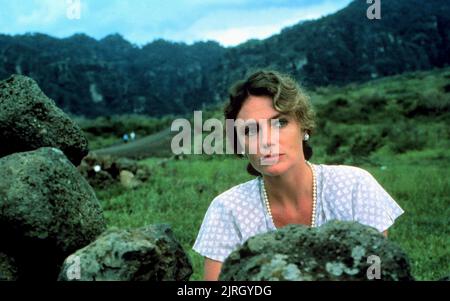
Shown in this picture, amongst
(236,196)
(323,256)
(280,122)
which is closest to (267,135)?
(280,122)

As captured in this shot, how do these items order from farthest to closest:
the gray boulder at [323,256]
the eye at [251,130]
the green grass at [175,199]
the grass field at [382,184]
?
the green grass at [175,199]
the grass field at [382,184]
the eye at [251,130]
the gray boulder at [323,256]

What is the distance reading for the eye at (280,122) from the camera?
347cm

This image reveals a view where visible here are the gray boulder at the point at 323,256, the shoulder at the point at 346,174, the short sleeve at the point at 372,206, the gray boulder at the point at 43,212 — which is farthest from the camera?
the shoulder at the point at 346,174

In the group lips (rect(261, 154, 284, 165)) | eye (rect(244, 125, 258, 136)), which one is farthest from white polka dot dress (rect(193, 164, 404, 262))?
eye (rect(244, 125, 258, 136))

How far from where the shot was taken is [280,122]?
351 cm

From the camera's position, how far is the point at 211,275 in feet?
12.6

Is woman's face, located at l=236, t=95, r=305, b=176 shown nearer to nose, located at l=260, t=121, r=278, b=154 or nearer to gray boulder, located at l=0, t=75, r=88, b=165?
nose, located at l=260, t=121, r=278, b=154

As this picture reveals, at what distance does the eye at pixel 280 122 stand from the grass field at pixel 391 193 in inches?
121

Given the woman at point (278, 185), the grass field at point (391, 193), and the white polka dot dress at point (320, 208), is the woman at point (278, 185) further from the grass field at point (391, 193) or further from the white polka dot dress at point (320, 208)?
the grass field at point (391, 193)

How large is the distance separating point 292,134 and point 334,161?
1267cm

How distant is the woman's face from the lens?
3402 mm

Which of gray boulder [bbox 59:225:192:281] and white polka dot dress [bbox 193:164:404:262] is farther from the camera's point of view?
white polka dot dress [bbox 193:164:404:262]

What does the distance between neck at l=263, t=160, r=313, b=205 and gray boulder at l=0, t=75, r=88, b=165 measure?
1305mm

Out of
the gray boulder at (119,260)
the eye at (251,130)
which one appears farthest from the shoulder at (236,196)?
the gray boulder at (119,260)
